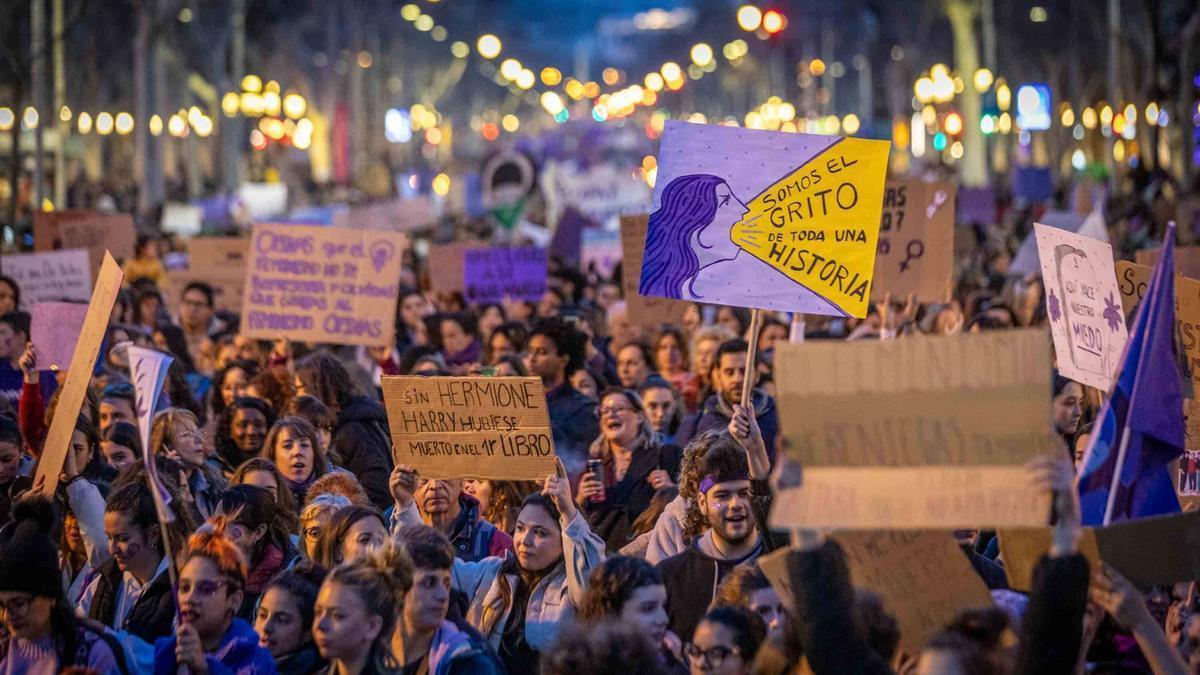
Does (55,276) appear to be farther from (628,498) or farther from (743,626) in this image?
(743,626)

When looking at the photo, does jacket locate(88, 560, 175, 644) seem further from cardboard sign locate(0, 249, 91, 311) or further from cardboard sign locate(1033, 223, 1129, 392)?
cardboard sign locate(0, 249, 91, 311)

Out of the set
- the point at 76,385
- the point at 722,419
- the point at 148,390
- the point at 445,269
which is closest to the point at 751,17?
the point at 445,269

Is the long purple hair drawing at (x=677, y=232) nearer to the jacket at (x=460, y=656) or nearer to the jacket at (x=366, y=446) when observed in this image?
the jacket at (x=366, y=446)

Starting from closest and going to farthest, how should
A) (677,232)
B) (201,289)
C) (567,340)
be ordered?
1. (677,232)
2. (567,340)
3. (201,289)

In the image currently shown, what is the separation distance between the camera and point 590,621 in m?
5.62

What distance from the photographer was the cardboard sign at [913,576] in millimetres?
5348

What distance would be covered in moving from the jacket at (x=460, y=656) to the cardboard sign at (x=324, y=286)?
628 cm

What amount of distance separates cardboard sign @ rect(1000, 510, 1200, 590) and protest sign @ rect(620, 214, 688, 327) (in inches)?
314

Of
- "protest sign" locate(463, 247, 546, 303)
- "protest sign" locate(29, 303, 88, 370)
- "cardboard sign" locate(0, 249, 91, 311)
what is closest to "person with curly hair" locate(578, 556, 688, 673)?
"protest sign" locate(29, 303, 88, 370)

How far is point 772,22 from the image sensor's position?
19.9 metres

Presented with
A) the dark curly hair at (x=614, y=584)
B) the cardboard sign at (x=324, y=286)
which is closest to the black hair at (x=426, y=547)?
the dark curly hair at (x=614, y=584)

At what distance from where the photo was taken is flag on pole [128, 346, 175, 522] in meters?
5.94

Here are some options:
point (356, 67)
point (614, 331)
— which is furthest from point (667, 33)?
point (614, 331)

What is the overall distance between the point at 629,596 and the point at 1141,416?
1373 mm
